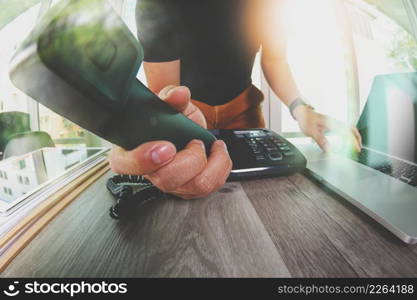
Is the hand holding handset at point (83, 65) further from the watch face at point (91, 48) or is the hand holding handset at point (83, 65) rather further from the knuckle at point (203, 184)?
the knuckle at point (203, 184)

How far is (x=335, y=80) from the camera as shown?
4.00ft

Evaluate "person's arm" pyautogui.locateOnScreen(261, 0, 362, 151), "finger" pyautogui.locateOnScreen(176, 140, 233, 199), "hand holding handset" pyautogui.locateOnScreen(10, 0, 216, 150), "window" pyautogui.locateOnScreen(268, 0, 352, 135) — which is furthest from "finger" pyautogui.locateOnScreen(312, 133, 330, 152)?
"hand holding handset" pyautogui.locateOnScreen(10, 0, 216, 150)

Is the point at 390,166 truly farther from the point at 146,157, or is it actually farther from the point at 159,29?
the point at 159,29

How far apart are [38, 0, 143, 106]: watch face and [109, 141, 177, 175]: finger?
7cm

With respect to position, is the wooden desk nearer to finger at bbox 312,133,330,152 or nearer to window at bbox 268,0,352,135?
finger at bbox 312,133,330,152

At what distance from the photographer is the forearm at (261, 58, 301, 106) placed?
75 cm

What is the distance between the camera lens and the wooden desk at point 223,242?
202 millimetres

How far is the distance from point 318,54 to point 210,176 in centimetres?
102

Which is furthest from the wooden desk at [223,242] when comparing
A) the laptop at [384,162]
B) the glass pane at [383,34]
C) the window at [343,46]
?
the glass pane at [383,34]

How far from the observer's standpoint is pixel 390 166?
0.41m

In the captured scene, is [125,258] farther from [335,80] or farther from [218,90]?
[335,80]

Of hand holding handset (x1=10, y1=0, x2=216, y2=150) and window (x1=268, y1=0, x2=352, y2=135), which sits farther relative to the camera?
window (x1=268, y1=0, x2=352, y2=135)

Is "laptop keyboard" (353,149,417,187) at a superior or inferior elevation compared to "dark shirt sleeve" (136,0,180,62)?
inferior

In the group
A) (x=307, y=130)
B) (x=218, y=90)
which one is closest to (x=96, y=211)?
(x=307, y=130)
